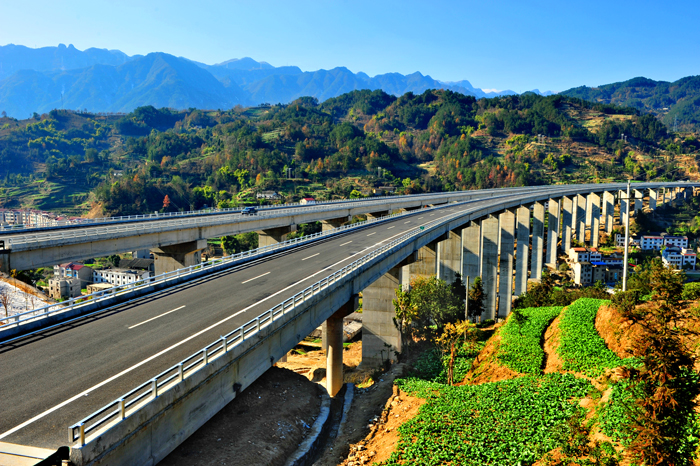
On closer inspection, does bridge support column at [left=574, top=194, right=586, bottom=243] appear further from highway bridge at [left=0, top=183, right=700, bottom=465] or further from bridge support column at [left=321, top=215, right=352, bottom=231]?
highway bridge at [left=0, top=183, right=700, bottom=465]

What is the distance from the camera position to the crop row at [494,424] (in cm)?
1870

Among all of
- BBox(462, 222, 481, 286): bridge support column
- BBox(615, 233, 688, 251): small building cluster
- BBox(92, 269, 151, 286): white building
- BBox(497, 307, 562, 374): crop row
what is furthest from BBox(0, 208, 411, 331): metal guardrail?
BBox(615, 233, 688, 251): small building cluster

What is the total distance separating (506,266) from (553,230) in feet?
145

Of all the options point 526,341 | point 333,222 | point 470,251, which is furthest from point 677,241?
point 526,341

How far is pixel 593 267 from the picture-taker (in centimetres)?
10238

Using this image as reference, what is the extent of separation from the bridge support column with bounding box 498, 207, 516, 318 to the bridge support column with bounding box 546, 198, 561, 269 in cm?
3449

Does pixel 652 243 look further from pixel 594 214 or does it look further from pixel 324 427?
pixel 324 427

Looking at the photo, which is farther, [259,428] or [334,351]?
[334,351]

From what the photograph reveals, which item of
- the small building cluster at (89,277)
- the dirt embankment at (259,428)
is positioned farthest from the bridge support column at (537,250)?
the small building cluster at (89,277)

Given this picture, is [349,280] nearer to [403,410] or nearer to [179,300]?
[403,410]

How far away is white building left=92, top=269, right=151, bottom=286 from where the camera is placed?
343ft

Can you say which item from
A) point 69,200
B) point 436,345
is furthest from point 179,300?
point 69,200

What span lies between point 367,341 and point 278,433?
22.7 meters

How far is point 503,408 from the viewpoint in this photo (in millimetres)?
22453
